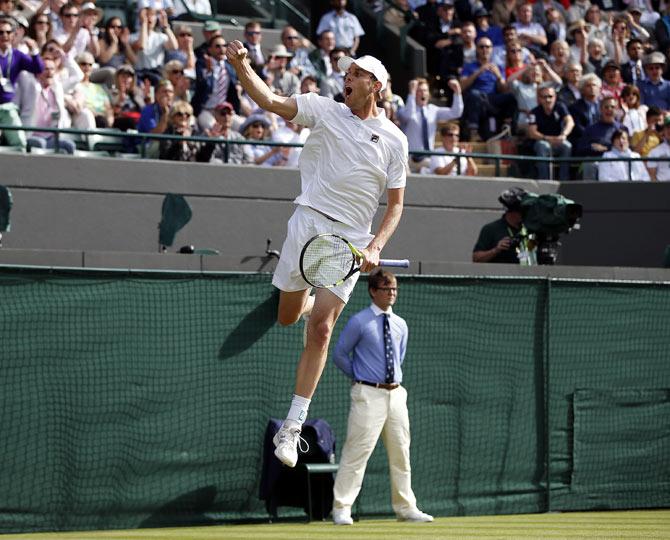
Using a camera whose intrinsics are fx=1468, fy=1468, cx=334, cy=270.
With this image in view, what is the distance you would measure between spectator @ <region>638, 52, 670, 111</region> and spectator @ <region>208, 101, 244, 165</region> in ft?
21.0

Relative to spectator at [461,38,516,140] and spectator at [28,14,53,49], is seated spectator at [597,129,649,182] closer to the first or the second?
spectator at [461,38,516,140]

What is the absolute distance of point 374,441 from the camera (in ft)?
40.2

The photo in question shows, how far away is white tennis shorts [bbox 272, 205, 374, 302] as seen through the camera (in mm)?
8969

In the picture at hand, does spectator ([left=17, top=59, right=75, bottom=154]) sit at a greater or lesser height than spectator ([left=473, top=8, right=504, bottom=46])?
lesser

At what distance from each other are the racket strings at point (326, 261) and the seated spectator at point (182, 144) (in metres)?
6.81

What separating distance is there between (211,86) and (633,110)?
5.71m

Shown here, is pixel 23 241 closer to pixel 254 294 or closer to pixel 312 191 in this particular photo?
pixel 254 294

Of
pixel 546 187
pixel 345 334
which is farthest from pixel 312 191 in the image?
pixel 546 187

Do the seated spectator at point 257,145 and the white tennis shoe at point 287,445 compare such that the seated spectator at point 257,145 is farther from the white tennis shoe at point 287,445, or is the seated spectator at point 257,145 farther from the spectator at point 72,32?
the white tennis shoe at point 287,445

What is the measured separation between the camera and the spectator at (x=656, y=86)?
19.6 m

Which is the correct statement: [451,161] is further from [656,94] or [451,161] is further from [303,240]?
[303,240]

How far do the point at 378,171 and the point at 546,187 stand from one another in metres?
8.73

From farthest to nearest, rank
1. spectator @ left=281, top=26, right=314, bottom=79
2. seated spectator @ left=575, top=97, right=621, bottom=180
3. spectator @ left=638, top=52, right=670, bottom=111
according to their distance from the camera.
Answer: spectator @ left=638, top=52, right=670, bottom=111, spectator @ left=281, top=26, right=314, bottom=79, seated spectator @ left=575, top=97, right=621, bottom=180

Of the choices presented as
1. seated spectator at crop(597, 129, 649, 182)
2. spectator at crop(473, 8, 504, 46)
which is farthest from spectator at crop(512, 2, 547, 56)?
seated spectator at crop(597, 129, 649, 182)
